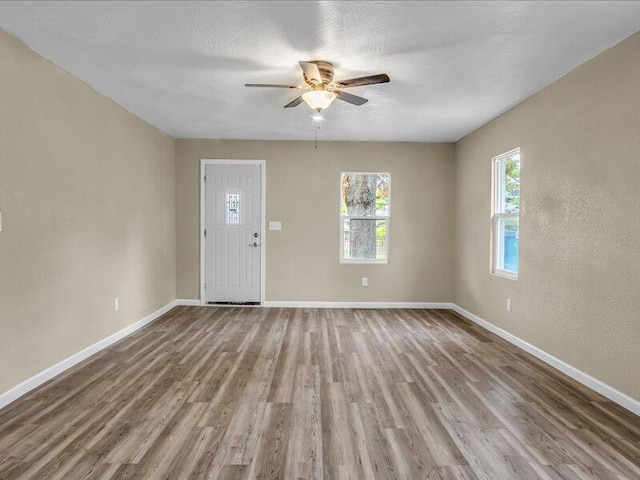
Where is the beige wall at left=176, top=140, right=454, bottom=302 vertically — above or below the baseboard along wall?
above

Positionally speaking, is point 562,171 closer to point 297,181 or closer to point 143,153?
point 297,181

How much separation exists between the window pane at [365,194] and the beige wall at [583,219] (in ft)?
6.18

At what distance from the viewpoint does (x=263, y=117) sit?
4.74m

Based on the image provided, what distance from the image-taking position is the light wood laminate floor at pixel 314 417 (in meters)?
2.03

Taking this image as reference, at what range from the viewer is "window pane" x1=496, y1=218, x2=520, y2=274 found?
439 cm

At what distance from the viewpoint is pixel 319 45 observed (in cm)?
283

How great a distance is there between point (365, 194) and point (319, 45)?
3.39 metres

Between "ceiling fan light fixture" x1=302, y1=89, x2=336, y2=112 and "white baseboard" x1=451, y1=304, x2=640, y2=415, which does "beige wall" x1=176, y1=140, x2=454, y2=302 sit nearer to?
"white baseboard" x1=451, y1=304, x2=640, y2=415

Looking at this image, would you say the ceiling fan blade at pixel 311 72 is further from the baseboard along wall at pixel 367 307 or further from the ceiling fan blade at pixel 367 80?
the baseboard along wall at pixel 367 307

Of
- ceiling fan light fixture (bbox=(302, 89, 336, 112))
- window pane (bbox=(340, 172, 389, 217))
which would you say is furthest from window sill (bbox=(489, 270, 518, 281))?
ceiling fan light fixture (bbox=(302, 89, 336, 112))

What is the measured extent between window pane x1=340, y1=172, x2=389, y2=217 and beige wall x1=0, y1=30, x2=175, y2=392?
8.99ft

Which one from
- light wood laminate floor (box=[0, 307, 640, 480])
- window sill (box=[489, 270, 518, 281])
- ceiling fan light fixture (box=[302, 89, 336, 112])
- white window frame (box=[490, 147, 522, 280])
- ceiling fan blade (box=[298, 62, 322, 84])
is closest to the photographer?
light wood laminate floor (box=[0, 307, 640, 480])

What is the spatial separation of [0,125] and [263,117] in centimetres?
261

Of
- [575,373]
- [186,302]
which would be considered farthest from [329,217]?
[575,373]
